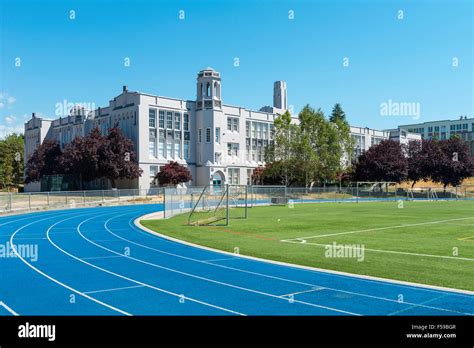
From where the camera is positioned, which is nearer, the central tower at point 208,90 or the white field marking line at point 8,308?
the white field marking line at point 8,308

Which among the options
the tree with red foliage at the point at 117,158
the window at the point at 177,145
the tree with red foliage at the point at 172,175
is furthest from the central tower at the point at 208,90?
the tree with red foliage at the point at 117,158

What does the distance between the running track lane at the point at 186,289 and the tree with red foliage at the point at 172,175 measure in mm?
47310

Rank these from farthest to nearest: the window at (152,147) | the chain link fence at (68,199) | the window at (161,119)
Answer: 1. the window at (161,119)
2. the window at (152,147)
3. the chain link fence at (68,199)

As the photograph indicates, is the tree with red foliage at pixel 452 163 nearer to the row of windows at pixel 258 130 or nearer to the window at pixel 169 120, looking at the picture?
the row of windows at pixel 258 130

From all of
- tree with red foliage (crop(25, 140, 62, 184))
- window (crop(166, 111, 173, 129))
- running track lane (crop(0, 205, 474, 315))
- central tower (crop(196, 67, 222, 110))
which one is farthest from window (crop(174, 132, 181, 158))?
running track lane (crop(0, 205, 474, 315))

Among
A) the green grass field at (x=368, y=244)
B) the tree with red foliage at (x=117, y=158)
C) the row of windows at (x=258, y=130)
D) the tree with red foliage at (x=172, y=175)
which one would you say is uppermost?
the row of windows at (x=258, y=130)

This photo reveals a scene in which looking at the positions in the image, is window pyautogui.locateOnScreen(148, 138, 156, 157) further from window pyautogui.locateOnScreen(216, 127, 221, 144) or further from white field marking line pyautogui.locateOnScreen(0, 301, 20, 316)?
white field marking line pyautogui.locateOnScreen(0, 301, 20, 316)

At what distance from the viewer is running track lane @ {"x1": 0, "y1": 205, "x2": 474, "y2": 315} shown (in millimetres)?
9008

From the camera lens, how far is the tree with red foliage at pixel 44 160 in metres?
76.7

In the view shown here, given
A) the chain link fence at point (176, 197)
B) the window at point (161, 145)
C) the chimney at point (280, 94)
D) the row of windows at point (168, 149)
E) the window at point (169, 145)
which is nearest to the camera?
the chain link fence at point (176, 197)

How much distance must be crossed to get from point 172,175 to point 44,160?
26.8m

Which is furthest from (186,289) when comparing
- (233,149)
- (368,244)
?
(233,149)

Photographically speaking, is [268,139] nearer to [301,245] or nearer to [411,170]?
[411,170]
